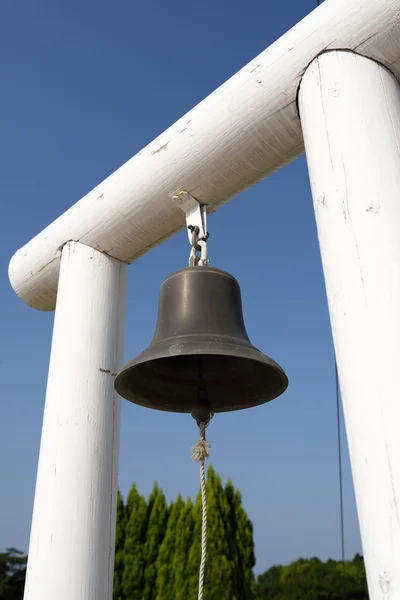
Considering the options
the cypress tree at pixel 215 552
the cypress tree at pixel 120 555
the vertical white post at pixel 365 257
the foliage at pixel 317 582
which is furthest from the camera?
the foliage at pixel 317 582

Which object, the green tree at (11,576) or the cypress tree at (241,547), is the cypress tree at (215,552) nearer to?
the cypress tree at (241,547)

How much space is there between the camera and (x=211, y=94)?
5.12 feet

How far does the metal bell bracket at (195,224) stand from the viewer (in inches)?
60.5

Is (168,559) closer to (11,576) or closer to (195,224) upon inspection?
(11,576)

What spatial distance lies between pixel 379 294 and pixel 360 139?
1.10ft

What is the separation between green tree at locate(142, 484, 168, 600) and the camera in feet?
33.7

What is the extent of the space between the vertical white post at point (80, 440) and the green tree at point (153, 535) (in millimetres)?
9646

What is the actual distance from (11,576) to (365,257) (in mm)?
16867

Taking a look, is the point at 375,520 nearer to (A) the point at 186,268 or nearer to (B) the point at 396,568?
(B) the point at 396,568

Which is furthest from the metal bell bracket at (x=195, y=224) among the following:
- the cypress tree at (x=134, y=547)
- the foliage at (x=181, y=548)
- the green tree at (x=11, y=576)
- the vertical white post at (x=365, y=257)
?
the green tree at (x=11, y=576)

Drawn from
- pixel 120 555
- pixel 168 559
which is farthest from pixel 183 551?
pixel 120 555

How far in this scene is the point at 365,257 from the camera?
1069mm

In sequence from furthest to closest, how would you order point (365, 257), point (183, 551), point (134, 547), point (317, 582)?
1. point (317, 582)
2. point (134, 547)
3. point (183, 551)
4. point (365, 257)

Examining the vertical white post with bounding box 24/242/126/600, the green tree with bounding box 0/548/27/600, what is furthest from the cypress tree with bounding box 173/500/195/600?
the vertical white post with bounding box 24/242/126/600
